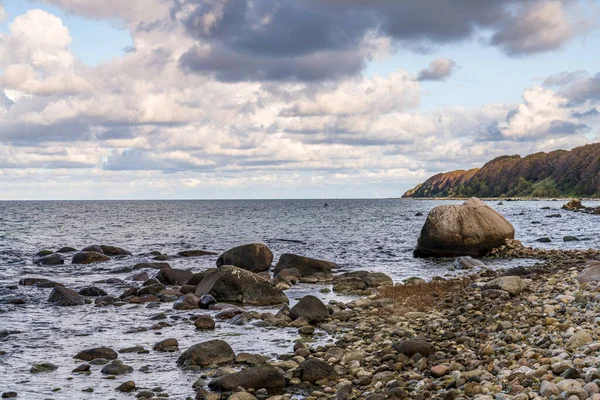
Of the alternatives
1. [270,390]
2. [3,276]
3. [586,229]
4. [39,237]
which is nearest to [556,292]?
[270,390]

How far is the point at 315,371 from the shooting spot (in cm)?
1023

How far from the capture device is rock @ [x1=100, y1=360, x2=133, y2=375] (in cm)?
1083

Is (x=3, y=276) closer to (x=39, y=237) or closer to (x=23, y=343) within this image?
(x=23, y=343)

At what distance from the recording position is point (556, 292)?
47.4ft

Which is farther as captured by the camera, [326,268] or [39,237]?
[39,237]

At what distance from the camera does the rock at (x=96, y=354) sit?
466 inches

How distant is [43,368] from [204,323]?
15.4ft

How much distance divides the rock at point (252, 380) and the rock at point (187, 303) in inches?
324

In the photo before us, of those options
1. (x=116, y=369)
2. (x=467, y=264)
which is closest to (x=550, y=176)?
(x=467, y=264)

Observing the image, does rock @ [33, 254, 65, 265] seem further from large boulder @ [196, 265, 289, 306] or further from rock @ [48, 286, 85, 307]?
large boulder @ [196, 265, 289, 306]

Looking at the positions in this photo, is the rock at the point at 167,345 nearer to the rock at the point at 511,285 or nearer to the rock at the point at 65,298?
the rock at the point at 65,298

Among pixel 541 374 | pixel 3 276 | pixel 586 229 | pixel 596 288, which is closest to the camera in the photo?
pixel 541 374

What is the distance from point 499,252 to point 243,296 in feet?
56.5

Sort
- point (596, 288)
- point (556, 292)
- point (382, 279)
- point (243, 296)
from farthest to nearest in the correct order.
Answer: point (382, 279) < point (243, 296) < point (556, 292) < point (596, 288)
